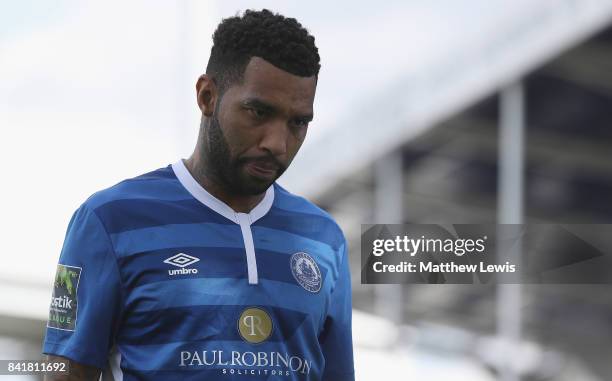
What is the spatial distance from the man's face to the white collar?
8 cm

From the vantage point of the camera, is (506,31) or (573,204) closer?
Answer: (506,31)

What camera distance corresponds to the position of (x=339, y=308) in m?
2.52

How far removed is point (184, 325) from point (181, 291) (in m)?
0.06

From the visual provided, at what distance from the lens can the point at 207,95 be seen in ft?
7.82

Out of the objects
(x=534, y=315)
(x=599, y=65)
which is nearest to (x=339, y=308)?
(x=599, y=65)

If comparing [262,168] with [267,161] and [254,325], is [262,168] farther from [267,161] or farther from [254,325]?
[254,325]

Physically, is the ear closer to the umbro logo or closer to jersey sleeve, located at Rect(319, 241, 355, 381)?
the umbro logo

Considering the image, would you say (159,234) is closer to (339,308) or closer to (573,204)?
(339,308)

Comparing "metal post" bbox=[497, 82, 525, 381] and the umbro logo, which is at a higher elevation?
"metal post" bbox=[497, 82, 525, 381]

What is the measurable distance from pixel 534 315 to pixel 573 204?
5.26 meters

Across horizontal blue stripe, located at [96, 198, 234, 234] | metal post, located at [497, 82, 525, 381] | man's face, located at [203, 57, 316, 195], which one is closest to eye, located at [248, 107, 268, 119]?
man's face, located at [203, 57, 316, 195]

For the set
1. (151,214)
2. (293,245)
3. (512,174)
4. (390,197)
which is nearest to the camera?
(151,214)

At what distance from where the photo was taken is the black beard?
2.32 meters

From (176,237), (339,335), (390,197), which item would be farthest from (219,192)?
(390,197)
